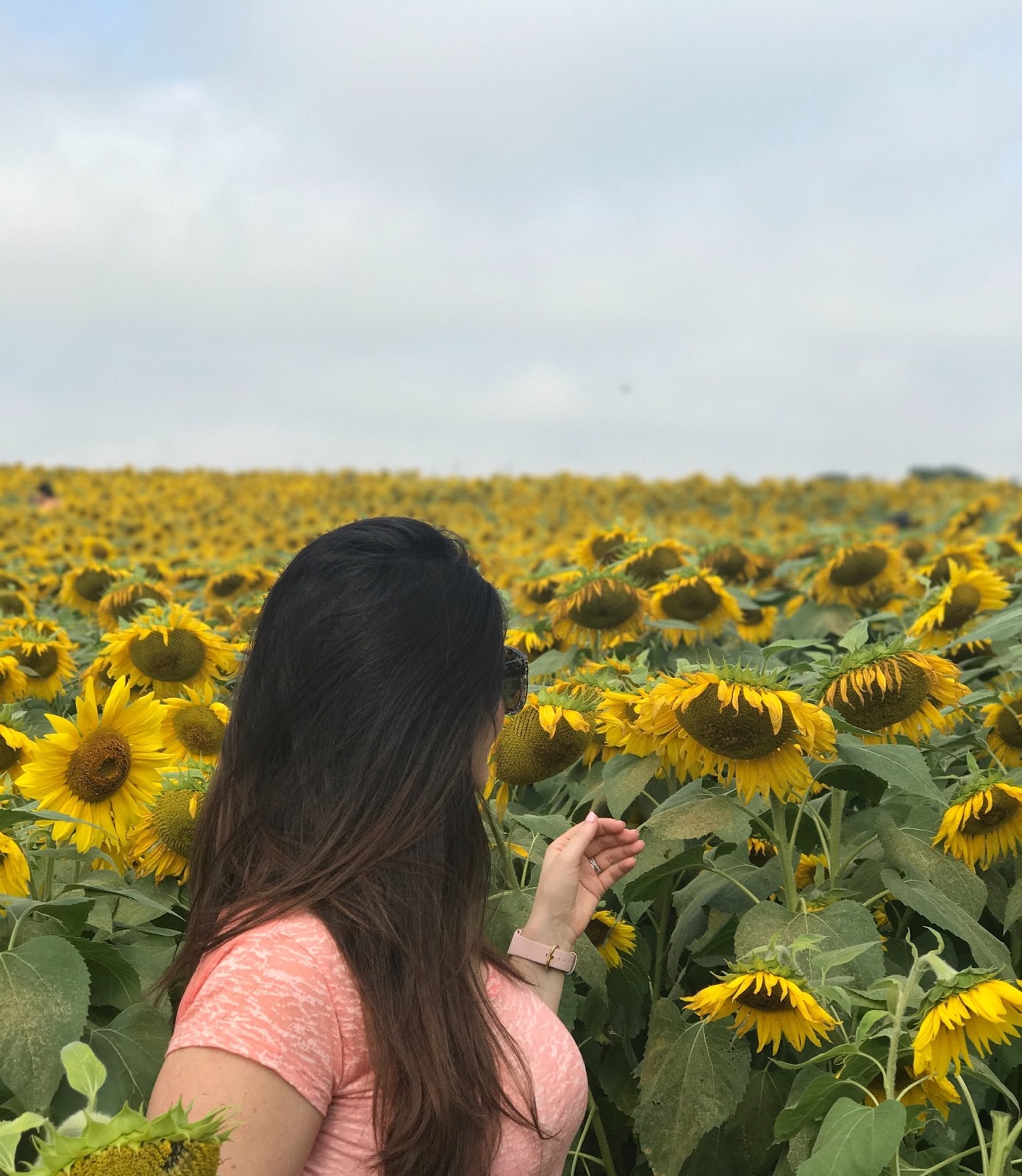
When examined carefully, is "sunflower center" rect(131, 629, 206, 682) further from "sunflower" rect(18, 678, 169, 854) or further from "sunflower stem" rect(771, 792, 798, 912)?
"sunflower stem" rect(771, 792, 798, 912)

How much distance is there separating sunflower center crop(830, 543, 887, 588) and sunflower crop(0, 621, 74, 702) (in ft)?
8.56

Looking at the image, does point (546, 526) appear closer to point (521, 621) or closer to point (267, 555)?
point (267, 555)

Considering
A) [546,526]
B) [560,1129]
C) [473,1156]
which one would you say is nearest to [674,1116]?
[560,1129]

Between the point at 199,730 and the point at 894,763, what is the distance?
4.46ft

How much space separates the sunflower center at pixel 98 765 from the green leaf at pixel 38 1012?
47 centimetres

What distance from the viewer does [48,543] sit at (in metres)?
9.46

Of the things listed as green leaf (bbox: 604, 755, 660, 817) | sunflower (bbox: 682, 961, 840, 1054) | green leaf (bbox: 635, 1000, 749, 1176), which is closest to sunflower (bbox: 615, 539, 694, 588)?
green leaf (bbox: 604, 755, 660, 817)

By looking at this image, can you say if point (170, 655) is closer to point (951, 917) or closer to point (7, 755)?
point (7, 755)

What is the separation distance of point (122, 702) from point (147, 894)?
33 centimetres

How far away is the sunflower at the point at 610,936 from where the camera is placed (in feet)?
7.72

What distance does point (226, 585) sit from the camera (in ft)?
17.0

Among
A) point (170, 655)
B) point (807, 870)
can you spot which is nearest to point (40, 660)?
point (170, 655)

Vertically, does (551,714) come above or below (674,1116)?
above

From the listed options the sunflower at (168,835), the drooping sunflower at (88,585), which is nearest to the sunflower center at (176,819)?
the sunflower at (168,835)
